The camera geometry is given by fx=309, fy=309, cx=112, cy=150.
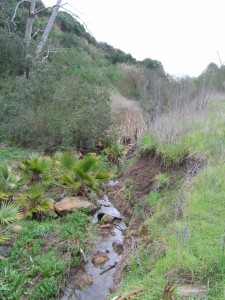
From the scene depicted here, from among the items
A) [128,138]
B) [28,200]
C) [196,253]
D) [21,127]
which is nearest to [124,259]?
[196,253]

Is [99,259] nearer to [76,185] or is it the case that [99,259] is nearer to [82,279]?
[82,279]

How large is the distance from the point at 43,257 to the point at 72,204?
1.99m

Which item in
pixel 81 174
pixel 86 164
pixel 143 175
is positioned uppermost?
pixel 86 164

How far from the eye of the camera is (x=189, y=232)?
438cm

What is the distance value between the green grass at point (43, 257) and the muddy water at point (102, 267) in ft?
0.73

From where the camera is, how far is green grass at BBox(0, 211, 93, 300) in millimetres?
4285

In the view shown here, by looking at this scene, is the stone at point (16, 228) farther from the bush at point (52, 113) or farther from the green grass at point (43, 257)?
the bush at point (52, 113)

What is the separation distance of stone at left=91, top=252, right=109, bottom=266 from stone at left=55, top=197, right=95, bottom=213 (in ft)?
4.64

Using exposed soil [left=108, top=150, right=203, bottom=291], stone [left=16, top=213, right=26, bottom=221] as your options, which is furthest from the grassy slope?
stone [left=16, top=213, right=26, bottom=221]

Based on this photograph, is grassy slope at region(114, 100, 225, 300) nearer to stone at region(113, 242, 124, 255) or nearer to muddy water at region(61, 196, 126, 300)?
muddy water at region(61, 196, 126, 300)

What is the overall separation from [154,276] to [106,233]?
93.1 inches

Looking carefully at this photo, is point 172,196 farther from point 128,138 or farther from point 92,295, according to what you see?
point 128,138

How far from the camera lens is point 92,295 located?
4.51 m

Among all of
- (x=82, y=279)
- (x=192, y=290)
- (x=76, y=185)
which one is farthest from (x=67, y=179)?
(x=192, y=290)
